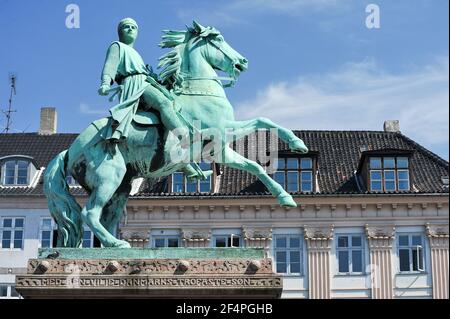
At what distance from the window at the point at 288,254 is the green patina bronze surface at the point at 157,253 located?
29198 mm

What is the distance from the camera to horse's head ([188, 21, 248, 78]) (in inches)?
644

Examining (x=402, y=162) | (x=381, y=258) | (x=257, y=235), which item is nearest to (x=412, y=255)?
(x=381, y=258)

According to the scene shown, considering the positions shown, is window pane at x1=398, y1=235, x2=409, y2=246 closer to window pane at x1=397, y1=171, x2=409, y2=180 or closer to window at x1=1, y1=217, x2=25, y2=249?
window pane at x1=397, y1=171, x2=409, y2=180

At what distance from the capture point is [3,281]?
1740 inches

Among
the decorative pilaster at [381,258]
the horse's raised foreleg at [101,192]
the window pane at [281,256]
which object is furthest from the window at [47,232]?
the horse's raised foreleg at [101,192]

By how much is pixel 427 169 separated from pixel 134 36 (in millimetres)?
31325

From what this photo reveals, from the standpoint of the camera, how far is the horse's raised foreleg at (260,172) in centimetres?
1534

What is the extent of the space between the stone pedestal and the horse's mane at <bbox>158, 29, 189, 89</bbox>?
9.74ft

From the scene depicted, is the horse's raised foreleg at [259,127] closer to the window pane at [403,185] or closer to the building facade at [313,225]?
the building facade at [313,225]

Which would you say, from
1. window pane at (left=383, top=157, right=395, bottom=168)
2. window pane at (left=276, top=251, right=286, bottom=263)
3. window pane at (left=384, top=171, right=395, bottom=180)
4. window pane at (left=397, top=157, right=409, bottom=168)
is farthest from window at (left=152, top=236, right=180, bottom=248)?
window pane at (left=397, top=157, right=409, bottom=168)
